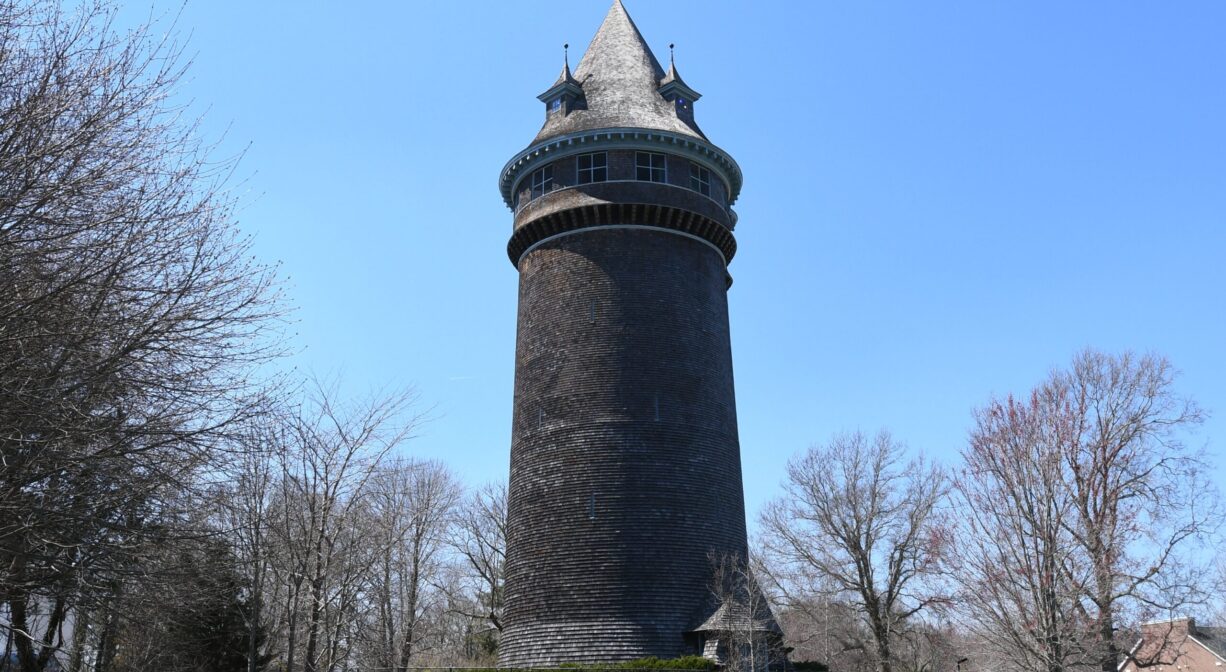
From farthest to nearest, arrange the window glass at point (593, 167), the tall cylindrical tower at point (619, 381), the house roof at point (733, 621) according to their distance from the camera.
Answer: the window glass at point (593, 167) < the tall cylindrical tower at point (619, 381) < the house roof at point (733, 621)

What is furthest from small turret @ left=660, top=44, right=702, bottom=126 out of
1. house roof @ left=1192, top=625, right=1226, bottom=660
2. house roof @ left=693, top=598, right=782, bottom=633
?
house roof @ left=1192, top=625, right=1226, bottom=660

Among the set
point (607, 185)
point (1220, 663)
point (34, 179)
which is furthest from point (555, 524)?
point (1220, 663)

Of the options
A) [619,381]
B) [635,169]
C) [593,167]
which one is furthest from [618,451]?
[593,167]

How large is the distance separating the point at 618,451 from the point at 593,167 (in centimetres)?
980

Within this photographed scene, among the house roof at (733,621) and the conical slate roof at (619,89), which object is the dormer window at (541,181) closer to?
the conical slate roof at (619,89)

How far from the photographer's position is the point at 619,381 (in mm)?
29609

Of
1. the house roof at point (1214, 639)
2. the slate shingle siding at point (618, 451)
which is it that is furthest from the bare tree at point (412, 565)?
the house roof at point (1214, 639)

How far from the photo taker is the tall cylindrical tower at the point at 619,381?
90.9 ft

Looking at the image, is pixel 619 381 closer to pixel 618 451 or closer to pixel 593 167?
pixel 618 451

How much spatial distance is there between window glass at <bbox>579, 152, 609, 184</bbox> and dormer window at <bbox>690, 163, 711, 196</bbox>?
10.1 ft

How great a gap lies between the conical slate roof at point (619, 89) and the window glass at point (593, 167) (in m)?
0.97

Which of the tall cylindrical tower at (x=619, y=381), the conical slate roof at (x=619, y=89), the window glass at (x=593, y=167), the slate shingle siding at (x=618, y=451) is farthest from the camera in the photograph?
the conical slate roof at (x=619, y=89)

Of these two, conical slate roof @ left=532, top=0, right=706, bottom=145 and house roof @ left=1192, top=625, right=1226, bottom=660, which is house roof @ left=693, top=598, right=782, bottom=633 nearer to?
conical slate roof @ left=532, top=0, right=706, bottom=145

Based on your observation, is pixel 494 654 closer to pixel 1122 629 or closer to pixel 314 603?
pixel 314 603
